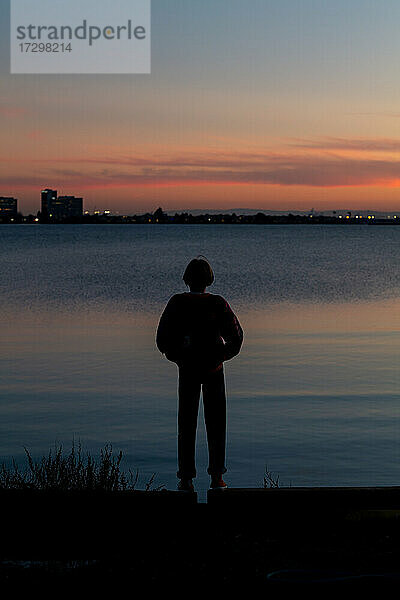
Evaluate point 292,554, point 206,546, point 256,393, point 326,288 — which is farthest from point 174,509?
point 326,288

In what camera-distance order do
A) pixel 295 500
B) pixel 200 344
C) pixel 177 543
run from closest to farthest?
pixel 177 543
pixel 295 500
pixel 200 344

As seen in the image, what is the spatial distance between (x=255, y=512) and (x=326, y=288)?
53707 millimetres

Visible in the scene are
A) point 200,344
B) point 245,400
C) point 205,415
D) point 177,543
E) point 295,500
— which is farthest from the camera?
point 245,400

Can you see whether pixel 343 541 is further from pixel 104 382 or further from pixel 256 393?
pixel 104 382

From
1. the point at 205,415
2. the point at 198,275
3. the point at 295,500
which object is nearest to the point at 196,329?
the point at 198,275

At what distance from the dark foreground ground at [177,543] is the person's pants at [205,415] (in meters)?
0.63

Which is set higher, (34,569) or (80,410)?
(34,569)

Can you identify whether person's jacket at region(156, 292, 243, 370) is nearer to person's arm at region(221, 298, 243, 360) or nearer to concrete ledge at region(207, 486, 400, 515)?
person's arm at region(221, 298, 243, 360)

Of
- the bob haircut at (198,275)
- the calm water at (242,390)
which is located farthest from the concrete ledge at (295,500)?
the calm water at (242,390)

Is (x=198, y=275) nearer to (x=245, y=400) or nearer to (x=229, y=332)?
(x=229, y=332)

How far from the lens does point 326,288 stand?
6022 cm

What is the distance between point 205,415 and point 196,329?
751mm

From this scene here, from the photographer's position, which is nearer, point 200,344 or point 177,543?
point 177,543

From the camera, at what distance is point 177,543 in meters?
6.80
